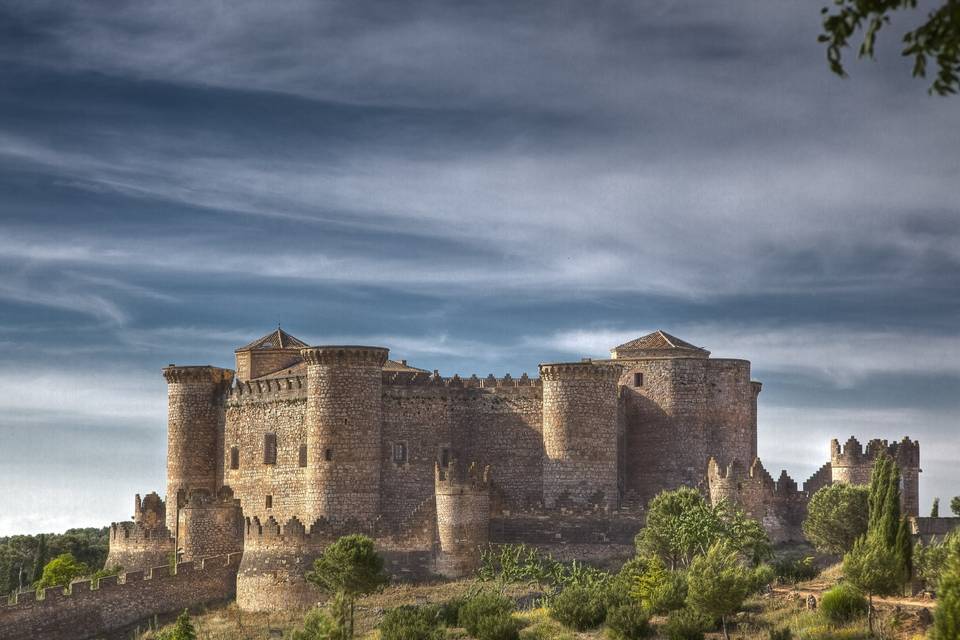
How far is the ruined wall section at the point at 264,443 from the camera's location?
53031 millimetres

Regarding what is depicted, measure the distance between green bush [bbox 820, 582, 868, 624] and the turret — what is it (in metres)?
15.2

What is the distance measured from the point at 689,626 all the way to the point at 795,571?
33.6 ft

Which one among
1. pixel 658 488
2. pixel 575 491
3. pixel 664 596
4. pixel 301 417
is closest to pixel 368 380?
pixel 301 417

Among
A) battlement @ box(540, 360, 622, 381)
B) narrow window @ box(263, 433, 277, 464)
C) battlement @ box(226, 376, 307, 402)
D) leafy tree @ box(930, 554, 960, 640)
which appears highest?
battlement @ box(540, 360, 622, 381)

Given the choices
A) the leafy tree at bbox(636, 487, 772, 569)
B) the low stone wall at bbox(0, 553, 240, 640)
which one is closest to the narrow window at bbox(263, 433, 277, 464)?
the low stone wall at bbox(0, 553, 240, 640)

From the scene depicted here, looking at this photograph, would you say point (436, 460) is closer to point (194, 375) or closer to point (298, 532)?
point (298, 532)

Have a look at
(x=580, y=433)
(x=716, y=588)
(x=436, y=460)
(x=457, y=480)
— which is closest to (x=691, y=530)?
(x=716, y=588)

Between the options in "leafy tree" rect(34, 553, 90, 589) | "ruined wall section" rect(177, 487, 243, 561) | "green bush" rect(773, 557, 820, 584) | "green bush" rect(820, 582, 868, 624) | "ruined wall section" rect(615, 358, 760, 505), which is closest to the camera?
"green bush" rect(820, 582, 868, 624)

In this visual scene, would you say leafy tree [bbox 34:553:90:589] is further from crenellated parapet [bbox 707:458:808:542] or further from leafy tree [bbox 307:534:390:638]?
crenellated parapet [bbox 707:458:808:542]

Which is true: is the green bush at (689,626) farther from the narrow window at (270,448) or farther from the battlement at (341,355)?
the narrow window at (270,448)

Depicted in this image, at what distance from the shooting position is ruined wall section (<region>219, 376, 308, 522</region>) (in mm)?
53031

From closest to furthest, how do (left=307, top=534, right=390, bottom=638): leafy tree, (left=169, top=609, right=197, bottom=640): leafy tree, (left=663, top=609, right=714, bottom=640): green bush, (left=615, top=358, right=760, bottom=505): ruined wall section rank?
(left=663, top=609, right=714, bottom=640): green bush → (left=169, top=609, right=197, bottom=640): leafy tree → (left=307, top=534, right=390, bottom=638): leafy tree → (left=615, top=358, right=760, bottom=505): ruined wall section

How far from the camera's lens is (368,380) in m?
51.4

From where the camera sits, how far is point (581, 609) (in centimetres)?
4041
